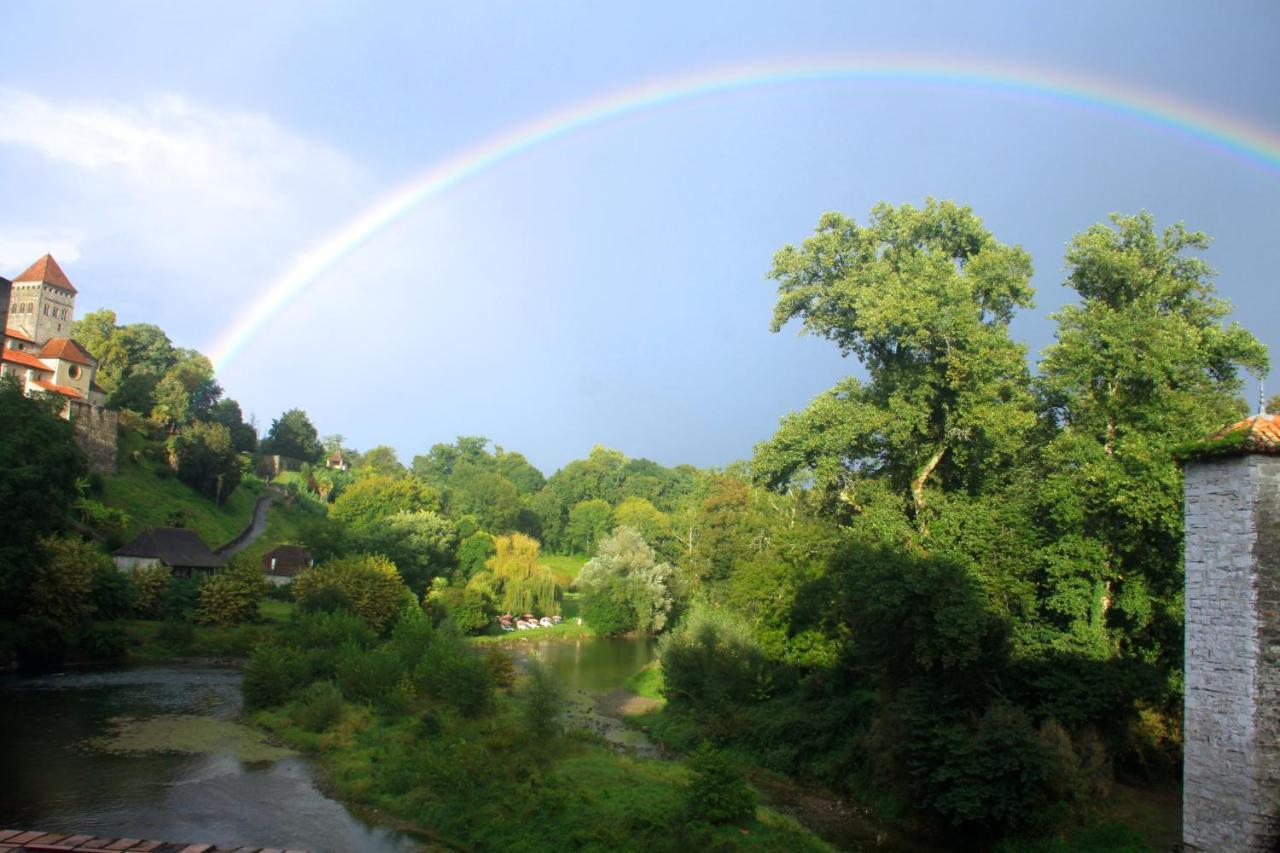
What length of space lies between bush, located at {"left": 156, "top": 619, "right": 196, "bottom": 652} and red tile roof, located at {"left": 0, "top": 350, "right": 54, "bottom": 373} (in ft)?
99.2

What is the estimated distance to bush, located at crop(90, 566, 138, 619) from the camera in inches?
1447

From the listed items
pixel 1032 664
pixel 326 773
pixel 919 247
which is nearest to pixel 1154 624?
pixel 1032 664

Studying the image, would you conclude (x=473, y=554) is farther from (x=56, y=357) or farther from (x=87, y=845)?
(x=87, y=845)

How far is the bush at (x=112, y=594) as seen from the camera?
3675cm

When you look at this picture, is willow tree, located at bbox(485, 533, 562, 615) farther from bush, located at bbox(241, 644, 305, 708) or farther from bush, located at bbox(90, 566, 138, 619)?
bush, located at bbox(241, 644, 305, 708)

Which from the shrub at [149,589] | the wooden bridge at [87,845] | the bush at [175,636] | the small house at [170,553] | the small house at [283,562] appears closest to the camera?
the wooden bridge at [87,845]

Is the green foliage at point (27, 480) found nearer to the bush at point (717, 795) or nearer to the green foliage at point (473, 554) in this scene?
the green foliage at point (473, 554)

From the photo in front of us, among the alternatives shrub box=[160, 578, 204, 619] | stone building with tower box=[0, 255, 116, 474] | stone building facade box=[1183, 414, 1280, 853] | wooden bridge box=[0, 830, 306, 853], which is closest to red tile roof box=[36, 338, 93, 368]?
stone building with tower box=[0, 255, 116, 474]

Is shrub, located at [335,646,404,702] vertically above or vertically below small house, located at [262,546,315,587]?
below

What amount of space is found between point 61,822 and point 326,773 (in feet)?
20.6

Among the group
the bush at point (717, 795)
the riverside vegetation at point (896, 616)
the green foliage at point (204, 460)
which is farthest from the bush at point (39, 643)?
the green foliage at point (204, 460)

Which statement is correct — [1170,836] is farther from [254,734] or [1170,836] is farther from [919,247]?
[254,734]

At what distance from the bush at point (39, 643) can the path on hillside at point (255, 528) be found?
782 inches

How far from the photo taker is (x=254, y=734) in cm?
2483
